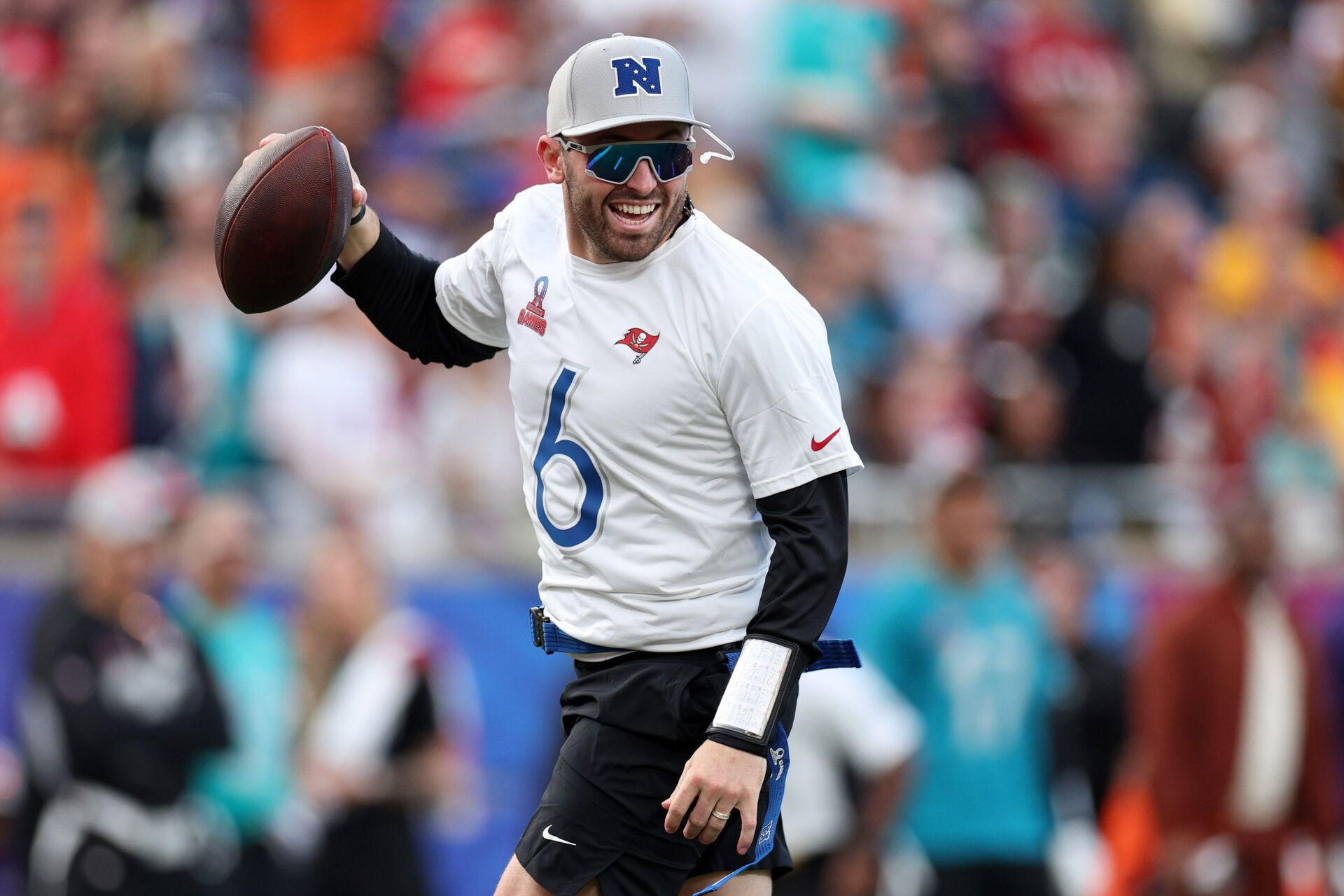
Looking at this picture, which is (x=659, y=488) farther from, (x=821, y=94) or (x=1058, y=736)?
A: (x=821, y=94)

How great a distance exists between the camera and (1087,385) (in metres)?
10.4

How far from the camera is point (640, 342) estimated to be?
4.25 m

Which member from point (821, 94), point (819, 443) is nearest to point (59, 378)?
point (821, 94)

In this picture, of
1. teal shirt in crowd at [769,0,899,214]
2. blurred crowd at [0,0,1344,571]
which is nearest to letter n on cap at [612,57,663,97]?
blurred crowd at [0,0,1344,571]

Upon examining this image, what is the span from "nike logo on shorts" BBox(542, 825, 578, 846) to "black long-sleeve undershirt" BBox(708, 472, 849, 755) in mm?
467

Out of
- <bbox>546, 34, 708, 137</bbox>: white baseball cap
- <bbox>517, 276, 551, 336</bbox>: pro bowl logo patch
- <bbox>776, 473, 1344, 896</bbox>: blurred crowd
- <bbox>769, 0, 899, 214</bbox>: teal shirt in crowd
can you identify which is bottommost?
<bbox>776, 473, 1344, 896</bbox>: blurred crowd

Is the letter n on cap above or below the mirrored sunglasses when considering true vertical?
above

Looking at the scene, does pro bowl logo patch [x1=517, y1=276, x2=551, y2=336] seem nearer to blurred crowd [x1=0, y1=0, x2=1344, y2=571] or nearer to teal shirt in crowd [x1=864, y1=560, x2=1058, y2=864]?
teal shirt in crowd [x1=864, y1=560, x2=1058, y2=864]

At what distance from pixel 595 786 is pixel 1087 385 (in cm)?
650

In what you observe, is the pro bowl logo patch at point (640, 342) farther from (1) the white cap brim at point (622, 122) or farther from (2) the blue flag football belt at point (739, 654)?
(2) the blue flag football belt at point (739, 654)

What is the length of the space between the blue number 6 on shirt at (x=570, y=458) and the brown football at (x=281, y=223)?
580 millimetres

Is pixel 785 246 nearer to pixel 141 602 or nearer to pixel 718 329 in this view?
pixel 141 602

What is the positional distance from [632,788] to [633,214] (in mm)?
1201

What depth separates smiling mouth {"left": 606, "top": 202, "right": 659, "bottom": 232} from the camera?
4.20 metres
